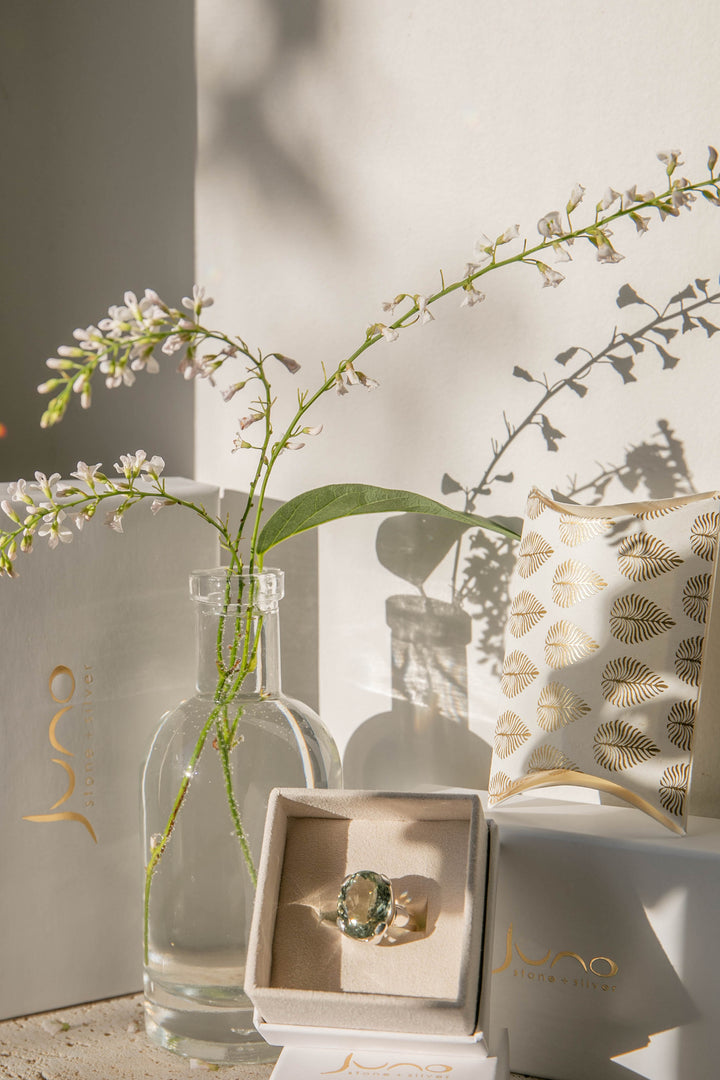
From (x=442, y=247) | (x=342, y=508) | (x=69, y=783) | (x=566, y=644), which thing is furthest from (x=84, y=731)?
(x=442, y=247)

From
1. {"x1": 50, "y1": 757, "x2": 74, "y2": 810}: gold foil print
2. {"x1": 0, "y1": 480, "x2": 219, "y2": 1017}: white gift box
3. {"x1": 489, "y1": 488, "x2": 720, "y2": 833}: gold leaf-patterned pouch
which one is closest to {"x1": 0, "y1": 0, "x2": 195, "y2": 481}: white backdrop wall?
{"x1": 0, "y1": 480, "x2": 219, "y2": 1017}: white gift box

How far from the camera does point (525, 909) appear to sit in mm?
644

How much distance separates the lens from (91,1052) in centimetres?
70

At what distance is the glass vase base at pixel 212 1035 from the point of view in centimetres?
70

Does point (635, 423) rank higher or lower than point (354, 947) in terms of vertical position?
Answer: higher

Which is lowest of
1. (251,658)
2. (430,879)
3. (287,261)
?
(430,879)

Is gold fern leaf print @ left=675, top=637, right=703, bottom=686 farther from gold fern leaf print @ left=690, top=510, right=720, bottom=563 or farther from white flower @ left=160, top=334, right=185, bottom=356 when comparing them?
white flower @ left=160, top=334, right=185, bottom=356

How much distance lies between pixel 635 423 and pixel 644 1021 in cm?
39

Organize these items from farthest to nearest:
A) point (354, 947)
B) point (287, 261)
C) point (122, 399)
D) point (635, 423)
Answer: point (122, 399) < point (287, 261) < point (635, 423) < point (354, 947)

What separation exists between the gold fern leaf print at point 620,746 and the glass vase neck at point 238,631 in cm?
24

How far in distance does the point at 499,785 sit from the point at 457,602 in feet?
0.56

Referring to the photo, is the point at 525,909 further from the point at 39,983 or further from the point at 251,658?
the point at 39,983

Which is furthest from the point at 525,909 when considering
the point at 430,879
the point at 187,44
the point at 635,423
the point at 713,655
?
the point at 187,44

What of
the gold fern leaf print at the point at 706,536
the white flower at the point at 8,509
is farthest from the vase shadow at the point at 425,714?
the white flower at the point at 8,509
